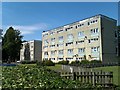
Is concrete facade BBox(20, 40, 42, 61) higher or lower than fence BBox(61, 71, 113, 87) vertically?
higher

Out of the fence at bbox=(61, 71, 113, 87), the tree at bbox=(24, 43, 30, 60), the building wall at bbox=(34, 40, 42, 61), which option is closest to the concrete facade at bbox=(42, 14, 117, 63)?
the building wall at bbox=(34, 40, 42, 61)

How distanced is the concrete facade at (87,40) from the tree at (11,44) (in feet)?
41.4

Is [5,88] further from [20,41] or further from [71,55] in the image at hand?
[20,41]

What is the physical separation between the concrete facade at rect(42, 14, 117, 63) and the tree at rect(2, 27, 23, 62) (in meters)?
12.6

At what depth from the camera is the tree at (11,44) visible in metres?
78.8

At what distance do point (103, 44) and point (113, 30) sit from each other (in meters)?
5.09

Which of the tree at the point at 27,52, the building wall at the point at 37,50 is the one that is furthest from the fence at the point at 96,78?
the tree at the point at 27,52

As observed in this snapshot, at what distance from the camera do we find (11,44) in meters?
79.4

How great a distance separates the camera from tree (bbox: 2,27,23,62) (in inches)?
3103

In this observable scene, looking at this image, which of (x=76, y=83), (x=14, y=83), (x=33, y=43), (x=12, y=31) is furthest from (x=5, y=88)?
(x=33, y=43)

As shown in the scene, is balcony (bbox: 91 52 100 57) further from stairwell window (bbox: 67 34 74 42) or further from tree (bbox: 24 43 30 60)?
tree (bbox: 24 43 30 60)

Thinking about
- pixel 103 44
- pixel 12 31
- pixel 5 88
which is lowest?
pixel 5 88

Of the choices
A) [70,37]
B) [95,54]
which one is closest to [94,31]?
[95,54]

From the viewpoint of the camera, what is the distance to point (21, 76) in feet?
45.5
